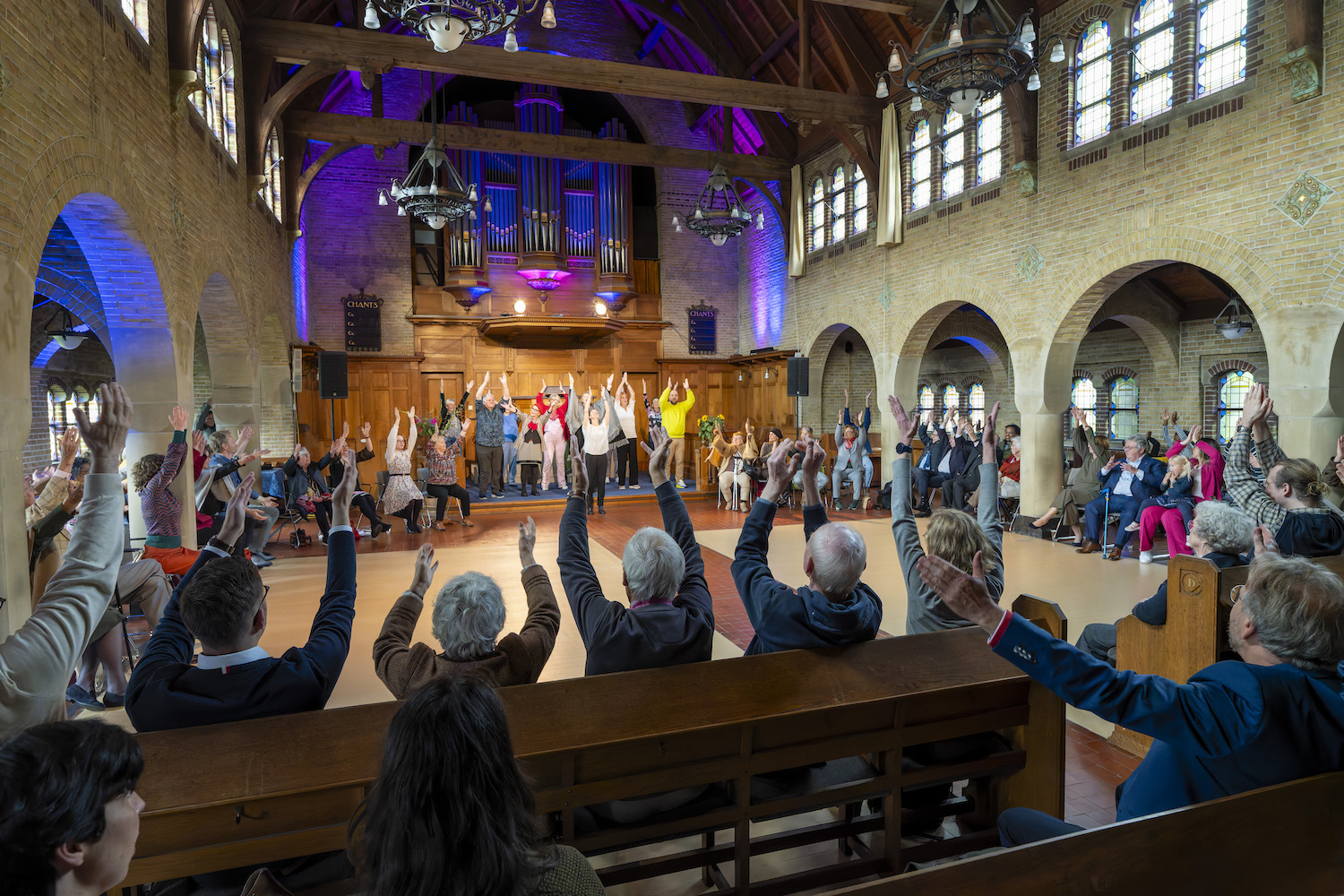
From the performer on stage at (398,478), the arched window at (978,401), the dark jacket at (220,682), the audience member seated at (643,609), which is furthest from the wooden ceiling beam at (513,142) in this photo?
the dark jacket at (220,682)

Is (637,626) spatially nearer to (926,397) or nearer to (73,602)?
(73,602)

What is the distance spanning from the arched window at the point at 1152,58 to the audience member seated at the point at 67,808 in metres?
8.98

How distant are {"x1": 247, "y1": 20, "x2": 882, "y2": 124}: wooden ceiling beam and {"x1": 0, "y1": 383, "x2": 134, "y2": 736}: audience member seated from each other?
867 cm

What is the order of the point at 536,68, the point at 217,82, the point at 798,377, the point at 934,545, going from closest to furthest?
the point at 934,545, the point at 217,82, the point at 536,68, the point at 798,377

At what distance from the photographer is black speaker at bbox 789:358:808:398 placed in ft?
42.8

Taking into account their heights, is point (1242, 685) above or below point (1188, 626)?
above

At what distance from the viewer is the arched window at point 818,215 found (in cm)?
1314

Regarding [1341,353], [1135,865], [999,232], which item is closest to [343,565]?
[1135,865]

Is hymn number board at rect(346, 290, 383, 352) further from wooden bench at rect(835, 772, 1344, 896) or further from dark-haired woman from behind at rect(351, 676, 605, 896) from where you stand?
wooden bench at rect(835, 772, 1344, 896)

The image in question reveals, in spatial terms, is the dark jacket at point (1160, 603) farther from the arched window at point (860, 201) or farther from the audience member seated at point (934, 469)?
the arched window at point (860, 201)

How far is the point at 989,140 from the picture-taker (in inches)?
368

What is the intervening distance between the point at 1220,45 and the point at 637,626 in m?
7.86

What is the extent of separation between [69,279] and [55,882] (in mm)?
9666

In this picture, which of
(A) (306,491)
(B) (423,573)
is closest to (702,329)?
(A) (306,491)
